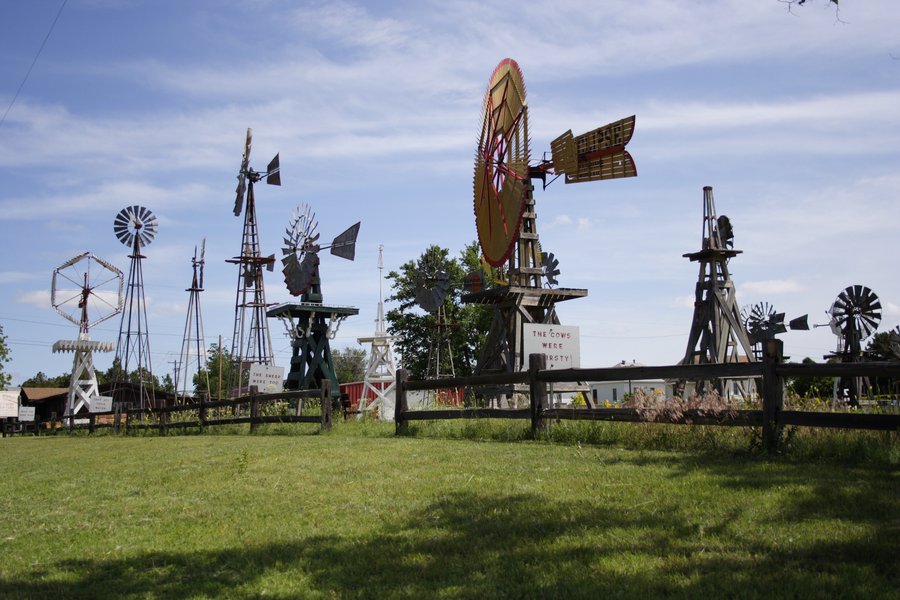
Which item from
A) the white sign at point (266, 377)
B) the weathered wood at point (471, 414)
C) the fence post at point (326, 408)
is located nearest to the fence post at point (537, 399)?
the weathered wood at point (471, 414)

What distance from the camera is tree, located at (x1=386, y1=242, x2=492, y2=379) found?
188ft

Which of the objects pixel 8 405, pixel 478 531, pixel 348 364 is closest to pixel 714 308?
pixel 478 531

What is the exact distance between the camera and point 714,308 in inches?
1009

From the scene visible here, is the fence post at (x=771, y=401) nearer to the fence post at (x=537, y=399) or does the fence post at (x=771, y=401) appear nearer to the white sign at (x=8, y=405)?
the fence post at (x=537, y=399)

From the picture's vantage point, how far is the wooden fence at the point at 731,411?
25.5 feet

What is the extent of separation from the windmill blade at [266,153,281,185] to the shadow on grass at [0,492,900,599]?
134ft

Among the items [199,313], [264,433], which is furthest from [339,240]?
[199,313]

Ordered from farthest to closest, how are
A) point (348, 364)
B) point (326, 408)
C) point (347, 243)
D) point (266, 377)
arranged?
point (348, 364), point (347, 243), point (266, 377), point (326, 408)

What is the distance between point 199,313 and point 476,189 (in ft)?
146

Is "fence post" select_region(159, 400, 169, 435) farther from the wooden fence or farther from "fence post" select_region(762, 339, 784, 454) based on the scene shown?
"fence post" select_region(762, 339, 784, 454)

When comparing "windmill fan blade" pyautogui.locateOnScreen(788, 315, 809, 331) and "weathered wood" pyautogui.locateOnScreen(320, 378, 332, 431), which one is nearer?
"weathered wood" pyautogui.locateOnScreen(320, 378, 332, 431)

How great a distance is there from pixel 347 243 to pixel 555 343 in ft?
45.5

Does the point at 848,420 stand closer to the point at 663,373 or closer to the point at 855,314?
the point at 663,373

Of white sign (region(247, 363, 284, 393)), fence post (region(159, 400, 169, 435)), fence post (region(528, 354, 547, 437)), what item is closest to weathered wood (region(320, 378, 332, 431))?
fence post (region(528, 354, 547, 437))
